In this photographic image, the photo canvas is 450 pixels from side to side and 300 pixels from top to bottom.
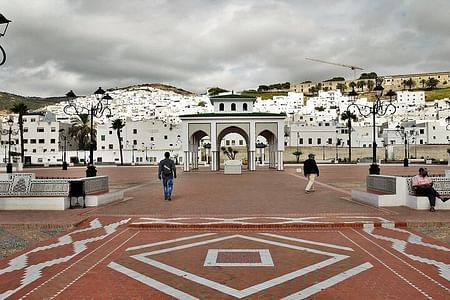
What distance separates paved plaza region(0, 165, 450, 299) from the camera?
5637 mm

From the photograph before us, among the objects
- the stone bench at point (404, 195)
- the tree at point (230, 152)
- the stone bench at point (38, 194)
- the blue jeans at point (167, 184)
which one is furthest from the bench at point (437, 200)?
the tree at point (230, 152)

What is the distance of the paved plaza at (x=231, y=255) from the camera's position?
5637 mm

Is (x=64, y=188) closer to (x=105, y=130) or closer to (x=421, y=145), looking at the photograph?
(x=105, y=130)

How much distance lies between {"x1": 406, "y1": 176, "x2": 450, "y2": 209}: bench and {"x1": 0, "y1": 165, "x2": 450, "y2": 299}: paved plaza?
0.37m

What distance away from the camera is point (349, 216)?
11539 mm

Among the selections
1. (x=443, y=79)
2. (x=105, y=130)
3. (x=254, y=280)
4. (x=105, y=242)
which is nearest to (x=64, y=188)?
(x=105, y=242)

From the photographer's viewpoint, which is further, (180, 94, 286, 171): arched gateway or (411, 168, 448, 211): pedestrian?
(180, 94, 286, 171): arched gateway

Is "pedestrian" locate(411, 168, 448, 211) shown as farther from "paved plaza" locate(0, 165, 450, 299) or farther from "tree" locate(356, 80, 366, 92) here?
"tree" locate(356, 80, 366, 92)

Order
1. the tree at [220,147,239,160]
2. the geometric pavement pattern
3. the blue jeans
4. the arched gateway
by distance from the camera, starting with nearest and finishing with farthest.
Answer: the geometric pavement pattern, the blue jeans, the arched gateway, the tree at [220,147,239,160]

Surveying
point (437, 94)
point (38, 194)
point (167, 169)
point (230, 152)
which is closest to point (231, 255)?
point (167, 169)

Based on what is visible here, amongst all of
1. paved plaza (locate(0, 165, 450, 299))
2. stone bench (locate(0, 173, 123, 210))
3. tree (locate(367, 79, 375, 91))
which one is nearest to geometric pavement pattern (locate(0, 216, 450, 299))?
paved plaza (locate(0, 165, 450, 299))

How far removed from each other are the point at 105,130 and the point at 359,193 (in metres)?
72.2

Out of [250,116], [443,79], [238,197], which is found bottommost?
[238,197]

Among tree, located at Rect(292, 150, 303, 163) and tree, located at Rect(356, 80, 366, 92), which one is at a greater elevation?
tree, located at Rect(356, 80, 366, 92)
